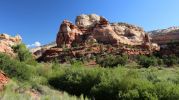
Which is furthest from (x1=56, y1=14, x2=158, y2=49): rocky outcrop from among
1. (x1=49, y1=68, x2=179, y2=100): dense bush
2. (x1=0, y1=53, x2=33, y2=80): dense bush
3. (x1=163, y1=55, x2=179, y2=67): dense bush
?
(x1=0, y1=53, x2=33, y2=80): dense bush

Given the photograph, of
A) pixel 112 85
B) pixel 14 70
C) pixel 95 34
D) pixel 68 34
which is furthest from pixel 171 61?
pixel 112 85

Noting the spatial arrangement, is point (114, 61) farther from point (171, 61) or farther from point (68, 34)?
point (68, 34)

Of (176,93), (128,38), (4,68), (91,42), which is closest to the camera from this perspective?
(176,93)

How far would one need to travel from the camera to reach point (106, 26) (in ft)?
270

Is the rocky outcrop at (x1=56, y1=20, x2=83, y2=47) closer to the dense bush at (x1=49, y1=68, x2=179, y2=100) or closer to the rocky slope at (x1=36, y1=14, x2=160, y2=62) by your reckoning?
the rocky slope at (x1=36, y1=14, x2=160, y2=62)

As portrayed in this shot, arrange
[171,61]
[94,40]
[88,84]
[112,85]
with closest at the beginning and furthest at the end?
1. [112,85]
2. [88,84]
3. [171,61]
4. [94,40]

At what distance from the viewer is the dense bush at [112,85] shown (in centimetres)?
1945

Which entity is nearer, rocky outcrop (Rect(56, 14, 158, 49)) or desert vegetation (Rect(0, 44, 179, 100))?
desert vegetation (Rect(0, 44, 179, 100))

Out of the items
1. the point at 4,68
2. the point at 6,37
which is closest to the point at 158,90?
the point at 4,68

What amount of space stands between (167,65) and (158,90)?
4060cm

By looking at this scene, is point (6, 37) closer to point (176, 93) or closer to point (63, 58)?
point (63, 58)

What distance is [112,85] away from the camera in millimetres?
→ 22062

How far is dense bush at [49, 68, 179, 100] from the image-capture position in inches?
766

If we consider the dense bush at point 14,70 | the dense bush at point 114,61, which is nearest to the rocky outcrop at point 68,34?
the dense bush at point 114,61
